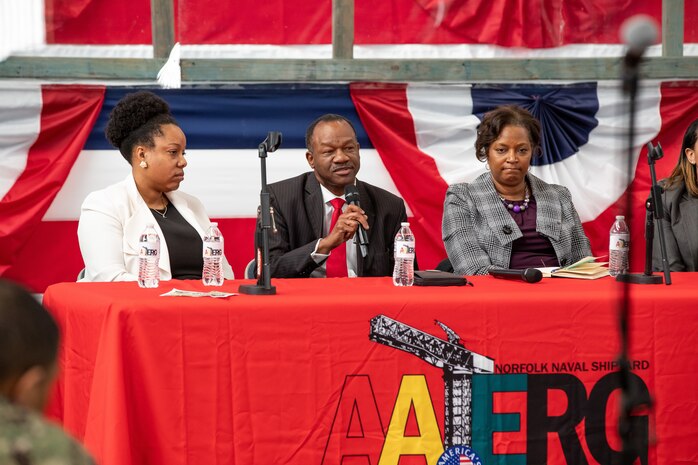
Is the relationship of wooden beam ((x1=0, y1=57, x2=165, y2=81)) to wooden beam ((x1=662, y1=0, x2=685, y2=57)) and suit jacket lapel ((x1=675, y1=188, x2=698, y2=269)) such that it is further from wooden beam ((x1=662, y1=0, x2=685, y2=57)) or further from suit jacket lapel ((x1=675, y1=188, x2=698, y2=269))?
wooden beam ((x1=662, y1=0, x2=685, y2=57))

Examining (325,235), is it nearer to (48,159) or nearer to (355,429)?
(355,429)

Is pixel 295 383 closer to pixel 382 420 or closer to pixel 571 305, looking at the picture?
pixel 382 420

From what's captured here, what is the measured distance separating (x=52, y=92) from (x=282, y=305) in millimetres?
2925

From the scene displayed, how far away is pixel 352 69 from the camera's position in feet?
18.5

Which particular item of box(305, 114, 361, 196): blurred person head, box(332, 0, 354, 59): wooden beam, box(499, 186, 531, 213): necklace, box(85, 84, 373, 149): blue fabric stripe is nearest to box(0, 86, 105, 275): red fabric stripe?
box(85, 84, 373, 149): blue fabric stripe

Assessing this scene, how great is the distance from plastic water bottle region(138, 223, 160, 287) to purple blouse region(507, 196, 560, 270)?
1.45 m

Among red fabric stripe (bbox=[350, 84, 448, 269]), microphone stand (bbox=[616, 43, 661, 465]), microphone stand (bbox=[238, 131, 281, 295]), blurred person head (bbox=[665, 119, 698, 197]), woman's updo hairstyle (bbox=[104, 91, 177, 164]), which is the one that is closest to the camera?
microphone stand (bbox=[616, 43, 661, 465])

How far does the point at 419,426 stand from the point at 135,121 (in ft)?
6.15

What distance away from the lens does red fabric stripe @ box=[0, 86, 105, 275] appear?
5250 mm

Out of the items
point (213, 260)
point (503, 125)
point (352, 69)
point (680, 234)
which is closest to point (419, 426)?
point (213, 260)

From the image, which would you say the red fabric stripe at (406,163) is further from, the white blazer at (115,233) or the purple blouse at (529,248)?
the white blazer at (115,233)

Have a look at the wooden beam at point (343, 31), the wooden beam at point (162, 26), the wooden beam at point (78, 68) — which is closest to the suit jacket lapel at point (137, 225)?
the wooden beam at point (78, 68)

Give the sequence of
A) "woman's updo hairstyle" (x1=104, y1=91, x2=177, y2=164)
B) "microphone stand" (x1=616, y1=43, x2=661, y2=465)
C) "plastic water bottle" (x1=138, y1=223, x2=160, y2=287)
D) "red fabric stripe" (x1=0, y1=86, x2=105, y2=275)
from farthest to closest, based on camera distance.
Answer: "red fabric stripe" (x1=0, y1=86, x2=105, y2=275) < "woman's updo hairstyle" (x1=104, y1=91, x2=177, y2=164) < "plastic water bottle" (x1=138, y1=223, x2=160, y2=287) < "microphone stand" (x1=616, y1=43, x2=661, y2=465)

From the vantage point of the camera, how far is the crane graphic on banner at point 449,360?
2975mm
